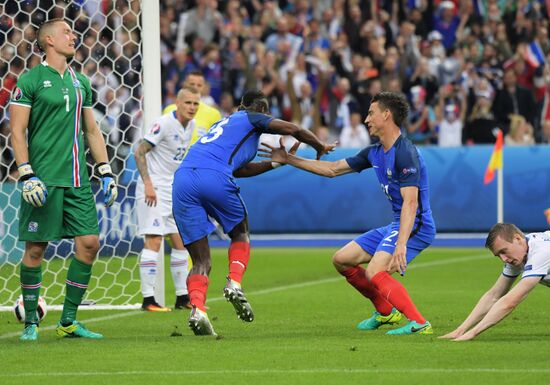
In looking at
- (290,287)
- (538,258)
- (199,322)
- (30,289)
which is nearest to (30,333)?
(30,289)

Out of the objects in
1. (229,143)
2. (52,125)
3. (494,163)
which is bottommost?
(494,163)

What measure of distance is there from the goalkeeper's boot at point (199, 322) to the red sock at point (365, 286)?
1324 millimetres

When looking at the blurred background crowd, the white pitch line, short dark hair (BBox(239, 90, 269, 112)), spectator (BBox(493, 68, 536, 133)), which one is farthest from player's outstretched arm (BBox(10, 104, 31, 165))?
spectator (BBox(493, 68, 536, 133))

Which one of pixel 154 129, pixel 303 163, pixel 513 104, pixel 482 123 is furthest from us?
pixel 513 104

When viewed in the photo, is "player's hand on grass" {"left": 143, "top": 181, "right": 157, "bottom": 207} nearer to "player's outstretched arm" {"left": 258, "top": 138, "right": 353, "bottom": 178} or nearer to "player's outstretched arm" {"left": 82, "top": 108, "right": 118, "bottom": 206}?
"player's outstretched arm" {"left": 258, "top": 138, "right": 353, "bottom": 178}

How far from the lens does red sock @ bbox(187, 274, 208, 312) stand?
902cm

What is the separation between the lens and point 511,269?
8570mm

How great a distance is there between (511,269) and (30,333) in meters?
3.68

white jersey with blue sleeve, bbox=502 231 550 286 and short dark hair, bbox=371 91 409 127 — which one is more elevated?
short dark hair, bbox=371 91 409 127

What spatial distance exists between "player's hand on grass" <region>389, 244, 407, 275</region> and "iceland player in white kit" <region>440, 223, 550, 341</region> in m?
0.66

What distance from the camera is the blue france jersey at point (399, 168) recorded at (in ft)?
30.1

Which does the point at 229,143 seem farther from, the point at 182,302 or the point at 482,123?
the point at 482,123

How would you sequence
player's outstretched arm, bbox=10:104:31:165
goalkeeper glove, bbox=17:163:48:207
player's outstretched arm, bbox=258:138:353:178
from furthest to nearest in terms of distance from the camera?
player's outstretched arm, bbox=258:138:353:178 → player's outstretched arm, bbox=10:104:31:165 → goalkeeper glove, bbox=17:163:48:207

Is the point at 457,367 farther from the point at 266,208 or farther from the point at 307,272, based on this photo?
the point at 266,208
